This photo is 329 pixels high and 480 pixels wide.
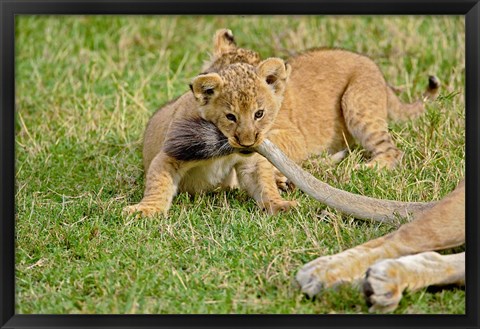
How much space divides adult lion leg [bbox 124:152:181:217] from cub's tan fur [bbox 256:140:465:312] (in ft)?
4.60

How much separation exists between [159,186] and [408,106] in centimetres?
245

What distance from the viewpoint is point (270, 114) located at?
5.83m

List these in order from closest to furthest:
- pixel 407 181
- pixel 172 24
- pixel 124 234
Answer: pixel 124 234
pixel 407 181
pixel 172 24

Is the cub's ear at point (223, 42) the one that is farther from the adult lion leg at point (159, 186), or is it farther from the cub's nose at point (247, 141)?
the cub's nose at point (247, 141)

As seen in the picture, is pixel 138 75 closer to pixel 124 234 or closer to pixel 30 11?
pixel 124 234

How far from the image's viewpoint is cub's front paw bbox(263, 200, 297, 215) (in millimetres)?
5586

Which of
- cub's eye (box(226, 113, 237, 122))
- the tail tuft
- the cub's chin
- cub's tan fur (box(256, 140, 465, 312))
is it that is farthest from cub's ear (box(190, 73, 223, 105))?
the tail tuft

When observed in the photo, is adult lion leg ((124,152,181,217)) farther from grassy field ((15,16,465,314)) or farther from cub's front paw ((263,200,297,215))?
cub's front paw ((263,200,297,215))

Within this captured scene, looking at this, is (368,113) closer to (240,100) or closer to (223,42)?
(223,42)

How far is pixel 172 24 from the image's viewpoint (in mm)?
9438

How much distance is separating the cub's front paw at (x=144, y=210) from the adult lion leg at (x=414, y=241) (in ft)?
4.40

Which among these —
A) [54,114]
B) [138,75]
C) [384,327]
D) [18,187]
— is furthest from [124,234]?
[138,75]

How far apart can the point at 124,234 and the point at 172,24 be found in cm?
454

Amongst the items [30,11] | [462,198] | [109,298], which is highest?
[30,11]
